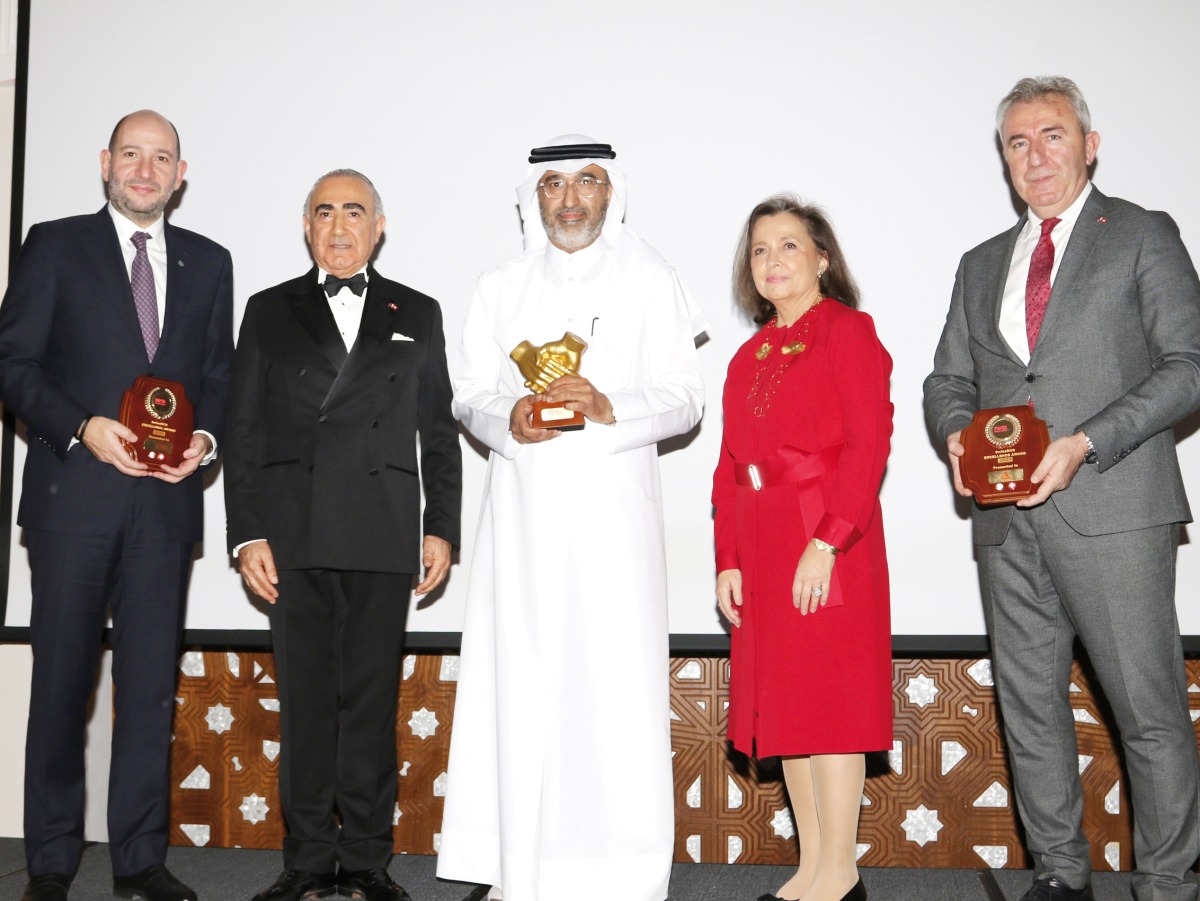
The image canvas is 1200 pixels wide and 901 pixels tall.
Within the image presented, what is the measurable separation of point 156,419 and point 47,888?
1.40 meters

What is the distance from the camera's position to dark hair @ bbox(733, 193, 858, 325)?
10.4 ft

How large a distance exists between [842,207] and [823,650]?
174 cm

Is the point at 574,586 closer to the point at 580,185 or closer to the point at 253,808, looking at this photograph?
the point at 580,185

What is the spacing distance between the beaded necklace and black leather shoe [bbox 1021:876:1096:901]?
1.46 meters

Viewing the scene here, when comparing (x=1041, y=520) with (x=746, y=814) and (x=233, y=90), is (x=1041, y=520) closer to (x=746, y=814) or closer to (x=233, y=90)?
(x=746, y=814)

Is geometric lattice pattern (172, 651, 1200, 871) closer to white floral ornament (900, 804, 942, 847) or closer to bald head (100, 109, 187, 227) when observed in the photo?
white floral ornament (900, 804, 942, 847)

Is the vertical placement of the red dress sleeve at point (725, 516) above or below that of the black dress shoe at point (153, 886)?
above

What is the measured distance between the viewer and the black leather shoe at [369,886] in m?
3.19

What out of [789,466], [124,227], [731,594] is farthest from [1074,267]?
[124,227]

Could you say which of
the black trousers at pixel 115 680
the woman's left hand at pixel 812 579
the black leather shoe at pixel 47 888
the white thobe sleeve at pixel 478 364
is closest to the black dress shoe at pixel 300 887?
the black trousers at pixel 115 680

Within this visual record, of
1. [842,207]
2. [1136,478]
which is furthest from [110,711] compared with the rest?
[1136,478]

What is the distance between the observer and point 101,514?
10.8 feet

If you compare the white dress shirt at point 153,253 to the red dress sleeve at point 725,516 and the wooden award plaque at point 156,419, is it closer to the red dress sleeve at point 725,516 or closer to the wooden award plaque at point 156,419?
the wooden award plaque at point 156,419

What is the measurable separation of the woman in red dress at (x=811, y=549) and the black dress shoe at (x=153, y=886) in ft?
5.53
